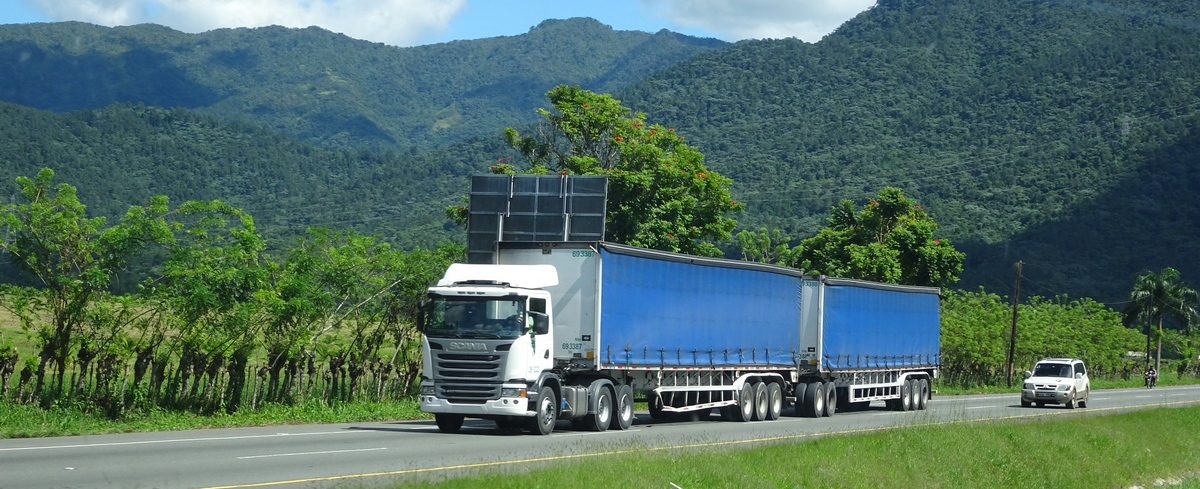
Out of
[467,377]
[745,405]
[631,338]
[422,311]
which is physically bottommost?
[745,405]

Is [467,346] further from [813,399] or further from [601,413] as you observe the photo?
[813,399]

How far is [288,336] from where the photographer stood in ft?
97.5

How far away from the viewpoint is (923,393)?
4041 centimetres

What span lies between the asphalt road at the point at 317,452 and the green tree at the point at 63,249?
4.38 m

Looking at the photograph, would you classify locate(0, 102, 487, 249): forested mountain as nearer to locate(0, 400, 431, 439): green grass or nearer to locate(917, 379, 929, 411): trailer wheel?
locate(917, 379, 929, 411): trailer wheel

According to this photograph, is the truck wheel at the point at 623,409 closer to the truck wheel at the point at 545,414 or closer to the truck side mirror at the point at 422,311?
the truck wheel at the point at 545,414

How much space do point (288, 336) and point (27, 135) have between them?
10874 cm

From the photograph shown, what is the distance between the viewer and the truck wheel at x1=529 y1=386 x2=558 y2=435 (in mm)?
23422

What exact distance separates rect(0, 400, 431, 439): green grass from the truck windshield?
5743 mm

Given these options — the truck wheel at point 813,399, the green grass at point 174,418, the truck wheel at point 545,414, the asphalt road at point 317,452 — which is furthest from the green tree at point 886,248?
the truck wheel at point 545,414

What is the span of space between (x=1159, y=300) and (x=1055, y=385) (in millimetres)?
63301

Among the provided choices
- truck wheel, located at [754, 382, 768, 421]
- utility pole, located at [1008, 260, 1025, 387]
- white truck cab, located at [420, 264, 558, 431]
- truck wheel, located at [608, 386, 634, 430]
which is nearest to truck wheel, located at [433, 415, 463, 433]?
white truck cab, located at [420, 264, 558, 431]

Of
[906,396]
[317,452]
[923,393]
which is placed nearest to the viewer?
[317,452]

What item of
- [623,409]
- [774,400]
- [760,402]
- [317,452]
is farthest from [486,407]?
[774,400]
